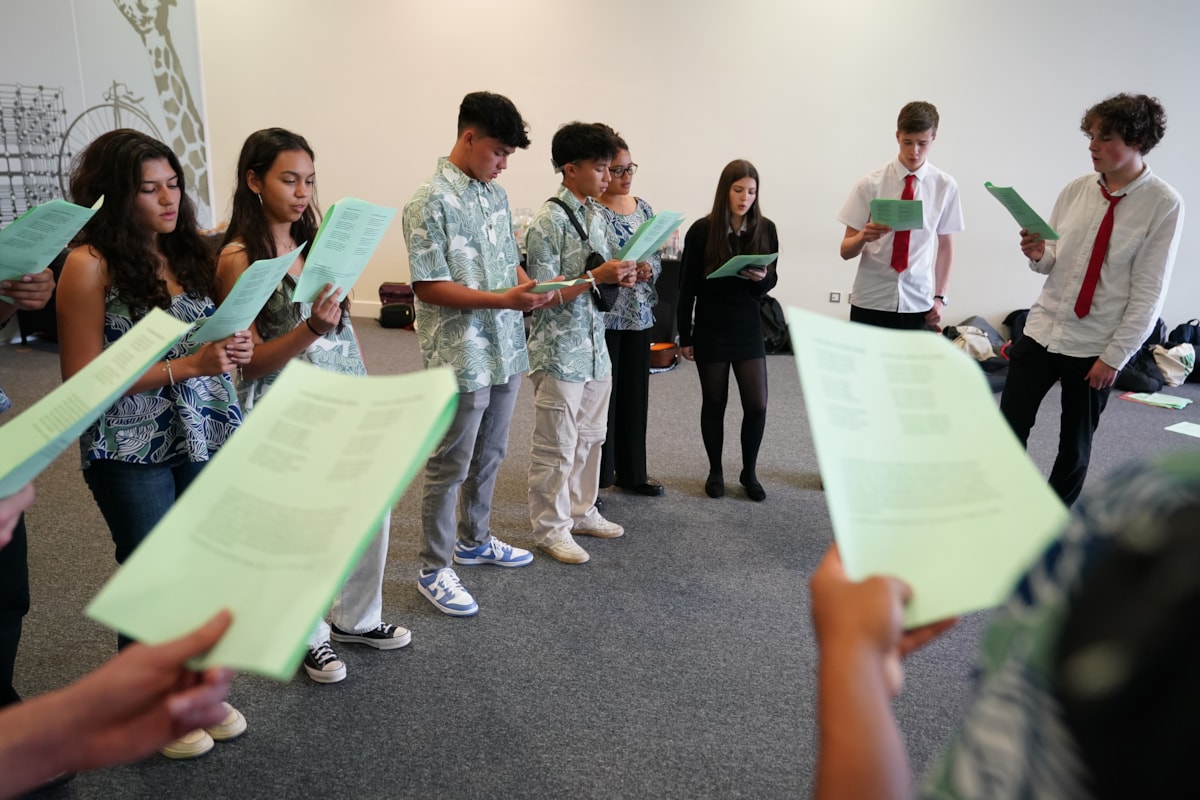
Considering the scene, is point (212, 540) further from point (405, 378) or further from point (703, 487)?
point (703, 487)

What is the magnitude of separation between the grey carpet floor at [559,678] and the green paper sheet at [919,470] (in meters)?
1.32

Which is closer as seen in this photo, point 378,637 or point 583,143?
point 378,637

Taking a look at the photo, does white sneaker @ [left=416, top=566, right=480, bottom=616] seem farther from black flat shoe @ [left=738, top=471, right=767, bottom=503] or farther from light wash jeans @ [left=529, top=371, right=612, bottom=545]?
black flat shoe @ [left=738, top=471, right=767, bottom=503]

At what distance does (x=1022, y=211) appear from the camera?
2578 mm

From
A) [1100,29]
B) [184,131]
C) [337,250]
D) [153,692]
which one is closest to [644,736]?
[337,250]

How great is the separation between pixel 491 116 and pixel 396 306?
15.5 feet

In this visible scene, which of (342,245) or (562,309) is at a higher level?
(342,245)

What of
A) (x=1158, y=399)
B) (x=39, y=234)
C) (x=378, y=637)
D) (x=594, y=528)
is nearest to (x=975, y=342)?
(x=1158, y=399)

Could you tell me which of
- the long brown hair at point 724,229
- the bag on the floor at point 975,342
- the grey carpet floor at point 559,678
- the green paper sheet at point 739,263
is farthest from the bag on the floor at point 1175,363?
the green paper sheet at point 739,263

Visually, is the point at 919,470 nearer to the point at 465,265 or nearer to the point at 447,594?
the point at 465,265

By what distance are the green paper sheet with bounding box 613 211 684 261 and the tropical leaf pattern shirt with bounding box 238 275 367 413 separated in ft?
3.28

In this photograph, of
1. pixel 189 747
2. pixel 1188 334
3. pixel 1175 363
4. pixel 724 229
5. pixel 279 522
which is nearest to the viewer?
pixel 279 522

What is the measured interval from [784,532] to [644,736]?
55.2 inches

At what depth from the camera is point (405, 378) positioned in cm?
74
